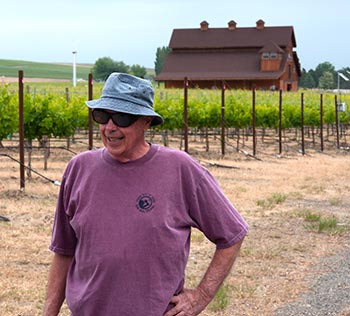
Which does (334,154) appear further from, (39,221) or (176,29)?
(176,29)

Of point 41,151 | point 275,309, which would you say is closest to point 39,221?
point 275,309

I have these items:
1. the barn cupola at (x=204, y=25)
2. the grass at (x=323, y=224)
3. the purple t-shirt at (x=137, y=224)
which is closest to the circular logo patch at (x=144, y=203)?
the purple t-shirt at (x=137, y=224)

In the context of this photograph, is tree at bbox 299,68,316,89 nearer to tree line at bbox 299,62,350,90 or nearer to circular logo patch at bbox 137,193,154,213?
tree line at bbox 299,62,350,90

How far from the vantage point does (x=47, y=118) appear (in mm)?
16734

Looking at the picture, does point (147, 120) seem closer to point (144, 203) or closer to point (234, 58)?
point (144, 203)

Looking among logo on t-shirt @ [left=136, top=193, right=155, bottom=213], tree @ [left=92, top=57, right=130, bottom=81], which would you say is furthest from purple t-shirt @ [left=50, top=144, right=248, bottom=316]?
tree @ [left=92, top=57, right=130, bottom=81]

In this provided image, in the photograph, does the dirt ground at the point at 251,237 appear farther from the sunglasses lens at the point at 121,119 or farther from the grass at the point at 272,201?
the sunglasses lens at the point at 121,119

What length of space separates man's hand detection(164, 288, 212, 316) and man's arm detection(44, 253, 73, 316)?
43 cm

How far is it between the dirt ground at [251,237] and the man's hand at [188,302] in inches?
130

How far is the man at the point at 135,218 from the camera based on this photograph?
267cm

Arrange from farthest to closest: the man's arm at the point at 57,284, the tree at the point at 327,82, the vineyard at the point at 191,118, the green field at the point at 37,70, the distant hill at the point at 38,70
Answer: the tree at the point at 327,82 → the green field at the point at 37,70 → the distant hill at the point at 38,70 → the vineyard at the point at 191,118 → the man's arm at the point at 57,284

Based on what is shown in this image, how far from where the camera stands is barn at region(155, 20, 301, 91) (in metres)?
65.3

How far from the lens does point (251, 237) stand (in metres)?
9.50

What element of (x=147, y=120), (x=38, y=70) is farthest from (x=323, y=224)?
(x=38, y=70)
